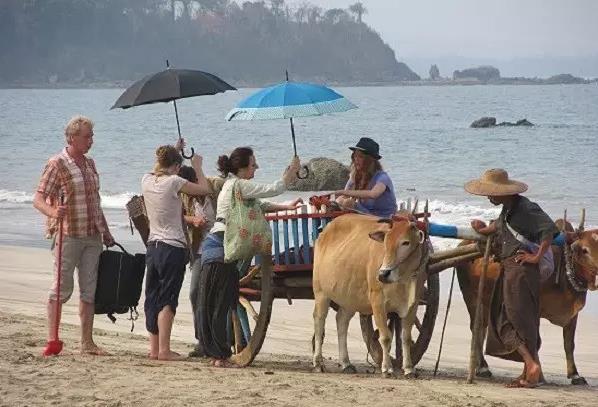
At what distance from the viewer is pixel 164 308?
33.9ft

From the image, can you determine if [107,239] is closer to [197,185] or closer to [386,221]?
[197,185]

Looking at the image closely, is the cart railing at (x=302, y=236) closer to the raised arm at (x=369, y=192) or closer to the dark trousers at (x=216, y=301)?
the raised arm at (x=369, y=192)

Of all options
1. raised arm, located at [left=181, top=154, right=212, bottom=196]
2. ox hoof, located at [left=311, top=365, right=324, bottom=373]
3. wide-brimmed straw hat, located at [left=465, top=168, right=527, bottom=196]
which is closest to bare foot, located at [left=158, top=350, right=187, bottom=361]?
ox hoof, located at [left=311, top=365, right=324, bottom=373]

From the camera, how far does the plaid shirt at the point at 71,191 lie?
10023mm

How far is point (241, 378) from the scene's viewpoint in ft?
→ 31.7

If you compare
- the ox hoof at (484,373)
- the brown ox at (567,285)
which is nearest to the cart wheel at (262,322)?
the brown ox at (567,285)

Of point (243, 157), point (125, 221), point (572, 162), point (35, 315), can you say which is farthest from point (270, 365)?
point (572, 162)

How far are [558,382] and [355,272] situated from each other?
6.42 ft

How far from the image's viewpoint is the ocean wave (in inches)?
1163

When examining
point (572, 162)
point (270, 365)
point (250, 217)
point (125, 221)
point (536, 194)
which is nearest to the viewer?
point (250, 217)

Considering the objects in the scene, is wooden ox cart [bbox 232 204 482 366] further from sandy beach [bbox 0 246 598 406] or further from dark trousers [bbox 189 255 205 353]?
dark trousers [bbox 189 255 205 353]

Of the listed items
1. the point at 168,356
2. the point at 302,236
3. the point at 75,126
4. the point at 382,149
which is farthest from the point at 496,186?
the point at 382,149

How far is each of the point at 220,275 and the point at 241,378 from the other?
93cm

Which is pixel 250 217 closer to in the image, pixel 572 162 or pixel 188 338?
pixel 188 338
